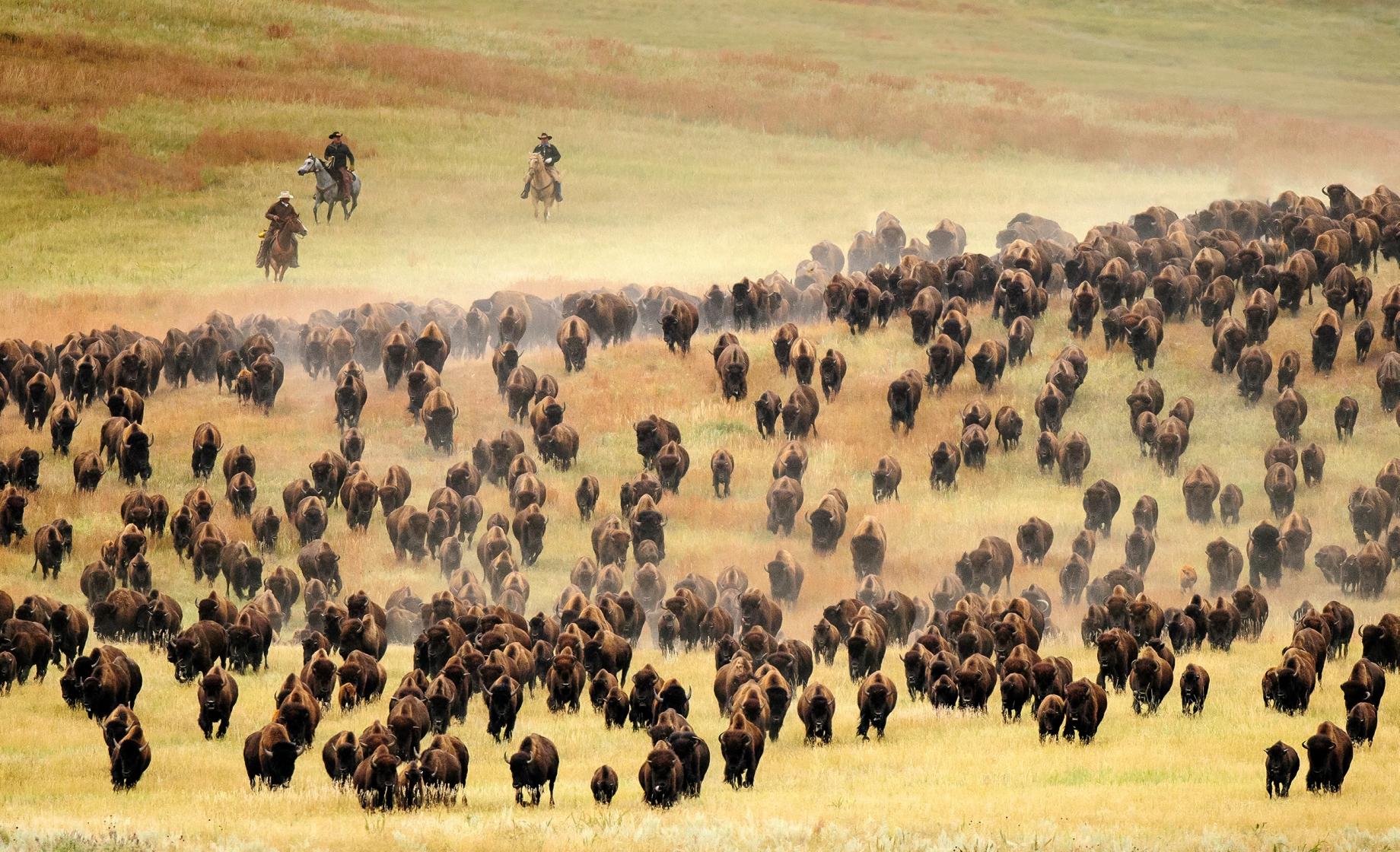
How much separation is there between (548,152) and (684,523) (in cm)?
2712

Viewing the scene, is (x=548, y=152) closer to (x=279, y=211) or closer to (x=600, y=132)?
(x=600, y=132)

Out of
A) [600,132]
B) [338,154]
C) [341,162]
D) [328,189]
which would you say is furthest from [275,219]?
[600,132]

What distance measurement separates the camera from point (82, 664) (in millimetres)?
19219

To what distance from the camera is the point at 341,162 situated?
51.5 meters

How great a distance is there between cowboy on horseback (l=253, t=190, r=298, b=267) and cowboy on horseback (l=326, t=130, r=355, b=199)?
5.57 m

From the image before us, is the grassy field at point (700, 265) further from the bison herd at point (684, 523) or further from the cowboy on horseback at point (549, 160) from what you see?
the cowboy on horseback at point (549, 160)

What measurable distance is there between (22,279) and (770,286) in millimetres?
19800

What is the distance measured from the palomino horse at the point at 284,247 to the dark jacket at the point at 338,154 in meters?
5.72

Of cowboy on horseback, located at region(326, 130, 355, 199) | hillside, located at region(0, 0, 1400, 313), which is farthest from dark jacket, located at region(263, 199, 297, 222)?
cowboy on horseback, located at region(326, 130, 355, 199)

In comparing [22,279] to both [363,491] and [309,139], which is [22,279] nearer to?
[309,139]

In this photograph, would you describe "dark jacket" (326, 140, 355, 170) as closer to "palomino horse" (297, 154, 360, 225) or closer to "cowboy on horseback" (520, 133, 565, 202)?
"palomino horse" (297, 154, 360, 225)

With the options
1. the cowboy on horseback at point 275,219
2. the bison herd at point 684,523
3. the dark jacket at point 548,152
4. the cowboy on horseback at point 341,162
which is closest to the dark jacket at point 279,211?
the cowboy on horseback at point 275,219

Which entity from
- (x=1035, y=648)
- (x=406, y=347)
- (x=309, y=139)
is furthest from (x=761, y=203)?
(x=1035, y=648)

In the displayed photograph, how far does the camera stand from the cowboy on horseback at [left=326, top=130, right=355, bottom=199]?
50.9 meters
